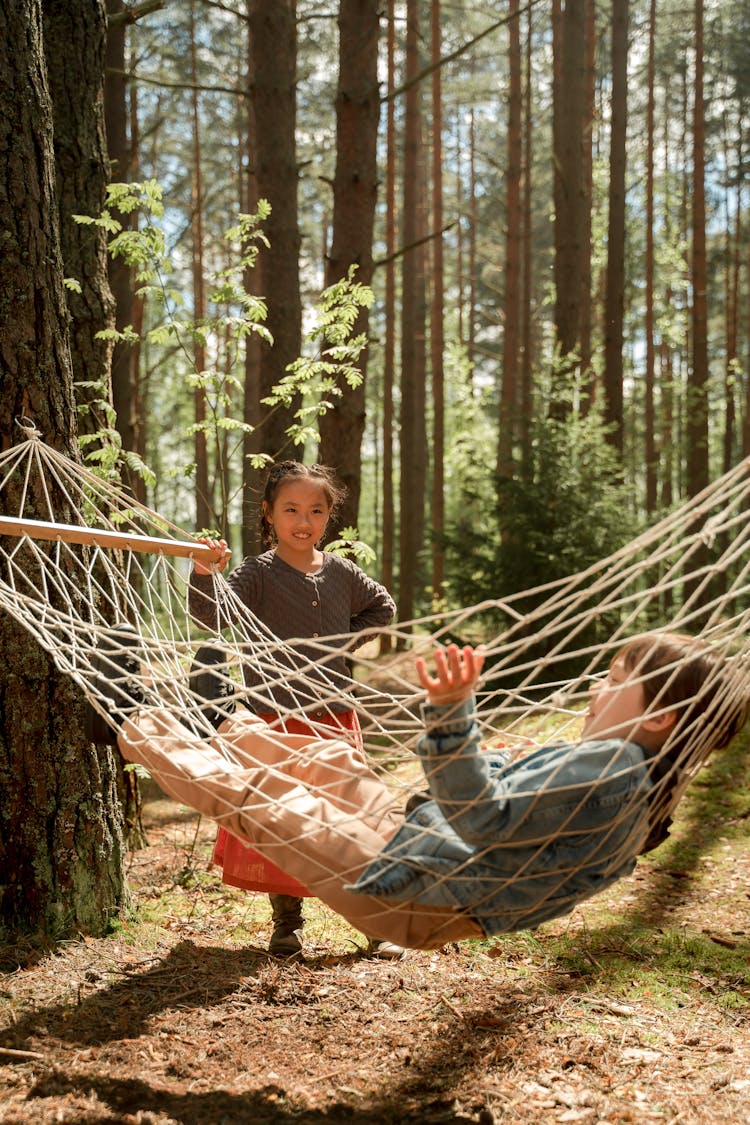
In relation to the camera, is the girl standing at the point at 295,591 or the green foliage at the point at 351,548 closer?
the girl standing at the point at 295,591

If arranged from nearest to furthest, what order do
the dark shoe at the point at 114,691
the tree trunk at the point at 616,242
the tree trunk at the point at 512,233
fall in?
the dark shoe at the point at 114,691 → the tree trunk at the point at 616,242 → the tree trunk at the point at 512,233

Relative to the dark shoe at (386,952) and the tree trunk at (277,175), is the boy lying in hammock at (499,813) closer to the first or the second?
the dark shoe at (386,952)

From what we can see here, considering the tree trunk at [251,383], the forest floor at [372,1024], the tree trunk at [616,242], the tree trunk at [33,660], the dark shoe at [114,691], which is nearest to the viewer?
the forest floor at [372,1024]

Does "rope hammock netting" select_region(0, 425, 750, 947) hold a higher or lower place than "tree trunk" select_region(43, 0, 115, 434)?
lower

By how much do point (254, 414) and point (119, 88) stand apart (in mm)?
3085

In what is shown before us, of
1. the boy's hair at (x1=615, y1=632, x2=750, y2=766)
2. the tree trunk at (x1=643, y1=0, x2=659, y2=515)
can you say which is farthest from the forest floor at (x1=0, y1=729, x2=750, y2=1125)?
the tree trunk at (x1=643, y1=0, x2=659, y2=515)

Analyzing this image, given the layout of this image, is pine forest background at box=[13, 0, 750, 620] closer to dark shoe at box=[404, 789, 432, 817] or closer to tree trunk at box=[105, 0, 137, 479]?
tree trunk at box=[105, 0, 137, 479]

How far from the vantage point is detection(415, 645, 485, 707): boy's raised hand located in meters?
1.38

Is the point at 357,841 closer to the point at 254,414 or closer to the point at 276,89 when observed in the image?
the point at 276,89

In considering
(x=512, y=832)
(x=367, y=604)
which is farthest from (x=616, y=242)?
(x=512, y=832)

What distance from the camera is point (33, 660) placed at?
208cm

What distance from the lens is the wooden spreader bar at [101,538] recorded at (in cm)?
186

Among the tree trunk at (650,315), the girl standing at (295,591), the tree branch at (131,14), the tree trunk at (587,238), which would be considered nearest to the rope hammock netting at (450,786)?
the girl standing at (295,591)

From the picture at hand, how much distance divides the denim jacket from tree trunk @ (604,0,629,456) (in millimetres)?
5247
